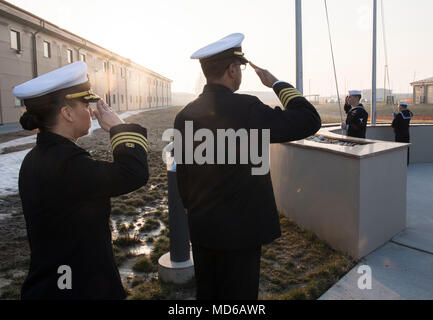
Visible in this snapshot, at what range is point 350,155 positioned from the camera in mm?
3953

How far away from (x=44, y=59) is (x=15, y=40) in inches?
114

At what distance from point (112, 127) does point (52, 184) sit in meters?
0.36

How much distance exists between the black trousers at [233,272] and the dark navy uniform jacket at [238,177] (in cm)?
6

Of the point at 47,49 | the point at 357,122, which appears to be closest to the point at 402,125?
the point at 357,122

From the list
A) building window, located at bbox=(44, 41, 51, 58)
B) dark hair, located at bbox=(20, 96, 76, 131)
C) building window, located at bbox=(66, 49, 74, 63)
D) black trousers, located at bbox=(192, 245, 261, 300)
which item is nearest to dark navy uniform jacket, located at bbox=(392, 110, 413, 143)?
black trousers, located at bbox=(192, 245, 261, 300)

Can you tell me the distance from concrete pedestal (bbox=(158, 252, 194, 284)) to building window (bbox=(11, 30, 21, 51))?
22381 mm

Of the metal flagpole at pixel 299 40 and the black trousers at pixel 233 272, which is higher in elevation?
the metal flagpole at pixel 299 40

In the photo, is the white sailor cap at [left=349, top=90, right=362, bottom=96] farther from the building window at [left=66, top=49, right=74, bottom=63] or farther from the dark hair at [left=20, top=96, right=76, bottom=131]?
the building window at [left=66, top=49, right=74, bottom=63]

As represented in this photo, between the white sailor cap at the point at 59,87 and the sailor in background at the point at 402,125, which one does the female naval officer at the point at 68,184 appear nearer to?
the white sailor cap at the point at 59,87

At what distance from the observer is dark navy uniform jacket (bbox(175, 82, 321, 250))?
1870 millimetres

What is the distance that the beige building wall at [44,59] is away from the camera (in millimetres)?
20406

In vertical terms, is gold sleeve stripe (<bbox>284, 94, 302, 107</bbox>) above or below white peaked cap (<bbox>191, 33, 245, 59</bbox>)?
below

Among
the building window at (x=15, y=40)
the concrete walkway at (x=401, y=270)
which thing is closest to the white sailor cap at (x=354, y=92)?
the concrete walkway at (x=401, y=270)

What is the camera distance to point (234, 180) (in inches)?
75.9
